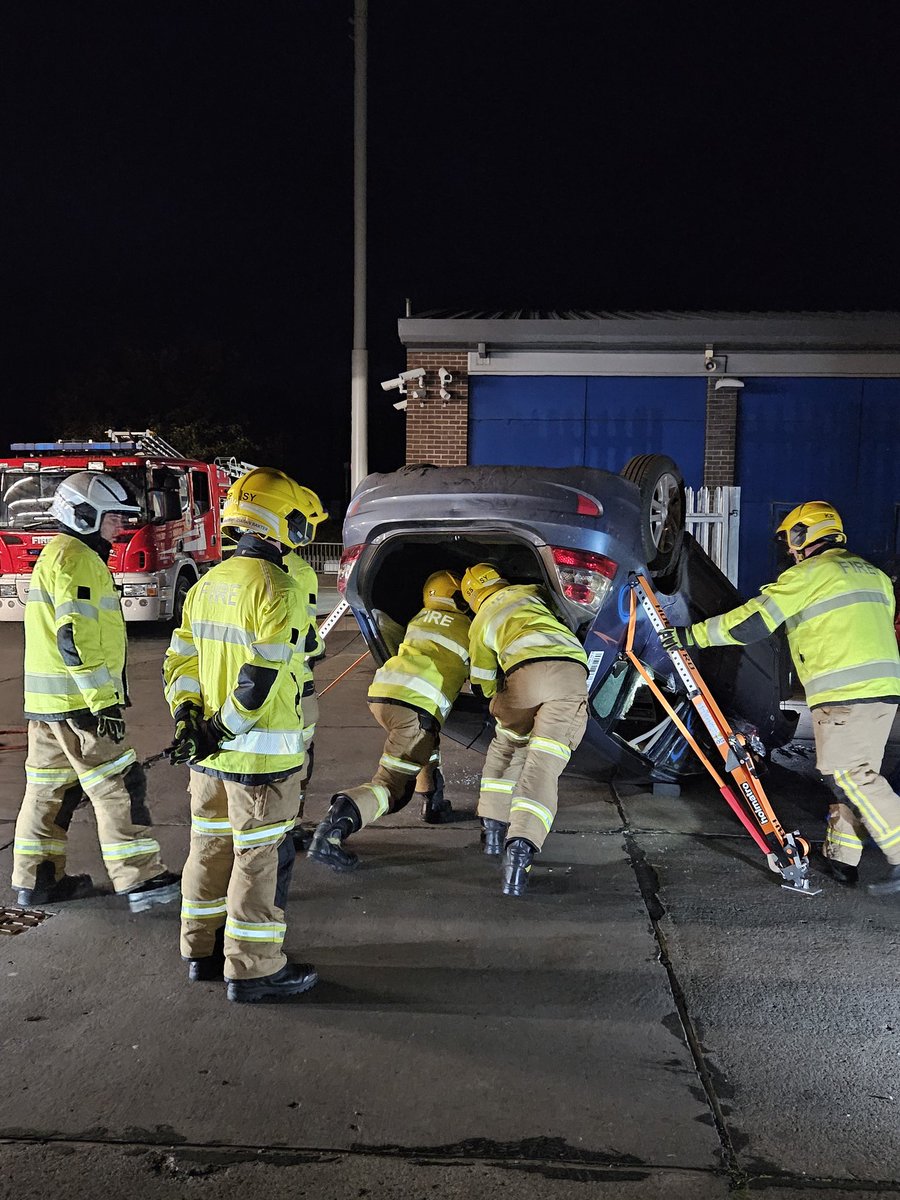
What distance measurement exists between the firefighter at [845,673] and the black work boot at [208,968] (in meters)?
2.53

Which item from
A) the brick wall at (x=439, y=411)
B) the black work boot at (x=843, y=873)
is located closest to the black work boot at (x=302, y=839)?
the black work boot at (x=843, y=873)

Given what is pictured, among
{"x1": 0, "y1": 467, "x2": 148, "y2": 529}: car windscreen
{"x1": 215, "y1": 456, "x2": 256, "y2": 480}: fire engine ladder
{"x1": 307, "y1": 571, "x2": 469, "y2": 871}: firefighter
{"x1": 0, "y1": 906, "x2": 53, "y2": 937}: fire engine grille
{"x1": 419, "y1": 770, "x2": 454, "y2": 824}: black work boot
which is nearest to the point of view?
{"x1": 0, "y1": 906, "x2": 53, "y2": 937}: fire engine grille

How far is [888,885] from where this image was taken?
4477 mm

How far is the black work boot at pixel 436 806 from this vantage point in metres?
5.52

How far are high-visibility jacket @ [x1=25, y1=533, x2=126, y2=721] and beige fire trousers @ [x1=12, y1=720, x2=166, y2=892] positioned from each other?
0.42ft

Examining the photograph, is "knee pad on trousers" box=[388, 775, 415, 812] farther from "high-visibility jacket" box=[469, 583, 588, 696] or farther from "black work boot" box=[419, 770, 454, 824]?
"high-visibility jacket" box=[469, 583, 588, 696]

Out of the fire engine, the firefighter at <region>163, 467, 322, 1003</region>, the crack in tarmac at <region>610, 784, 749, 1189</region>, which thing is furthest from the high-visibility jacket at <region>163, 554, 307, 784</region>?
the fire engine

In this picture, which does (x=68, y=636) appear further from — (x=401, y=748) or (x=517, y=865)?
(x=517, y=865)

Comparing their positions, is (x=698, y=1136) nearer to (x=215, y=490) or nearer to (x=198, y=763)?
(x=198, y=763)

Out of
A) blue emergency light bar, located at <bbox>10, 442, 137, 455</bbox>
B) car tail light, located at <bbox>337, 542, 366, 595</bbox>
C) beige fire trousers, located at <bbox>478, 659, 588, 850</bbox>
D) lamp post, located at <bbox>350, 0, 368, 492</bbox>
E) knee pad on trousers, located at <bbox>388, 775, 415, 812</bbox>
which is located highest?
lamp post, located at <bbox>350, 0, 368, 492</bbox>

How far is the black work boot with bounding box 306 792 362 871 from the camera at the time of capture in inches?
182

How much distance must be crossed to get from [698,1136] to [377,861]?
7.99 feet

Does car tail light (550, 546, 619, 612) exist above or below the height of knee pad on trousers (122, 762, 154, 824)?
above

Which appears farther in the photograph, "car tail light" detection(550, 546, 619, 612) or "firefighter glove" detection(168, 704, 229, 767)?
"car tail light" detection(550, 546, 619, 612)
